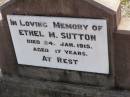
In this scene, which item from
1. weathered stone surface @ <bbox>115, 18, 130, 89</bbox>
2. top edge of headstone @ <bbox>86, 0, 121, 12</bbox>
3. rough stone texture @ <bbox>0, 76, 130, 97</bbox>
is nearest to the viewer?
top edge of headstone @ <bbox>86, 0, 121, 12</bbox>

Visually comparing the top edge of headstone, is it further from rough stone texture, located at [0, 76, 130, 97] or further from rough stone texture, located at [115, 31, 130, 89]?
rough stone texture, located at [0, 76, 130, 97]

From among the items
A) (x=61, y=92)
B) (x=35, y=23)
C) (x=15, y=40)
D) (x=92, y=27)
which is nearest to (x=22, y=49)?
(x=15, y=40)

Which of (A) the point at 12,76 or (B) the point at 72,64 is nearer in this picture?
(B) the point at 72,64

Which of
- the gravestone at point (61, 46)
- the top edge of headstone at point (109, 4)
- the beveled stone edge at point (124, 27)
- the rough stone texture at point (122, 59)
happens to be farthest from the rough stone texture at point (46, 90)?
the top edge of headstone at point (109, 4)

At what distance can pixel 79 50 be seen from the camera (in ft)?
10.3

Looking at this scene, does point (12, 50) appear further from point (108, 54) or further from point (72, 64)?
point (108, 54)

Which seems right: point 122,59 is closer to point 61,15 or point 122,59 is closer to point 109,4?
point 109,4

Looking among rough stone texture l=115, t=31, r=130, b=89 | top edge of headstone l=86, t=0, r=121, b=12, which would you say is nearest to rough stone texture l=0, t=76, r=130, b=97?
rough stone texture l=115, t=31, r=130, b=89

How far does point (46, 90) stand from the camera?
11.5ft

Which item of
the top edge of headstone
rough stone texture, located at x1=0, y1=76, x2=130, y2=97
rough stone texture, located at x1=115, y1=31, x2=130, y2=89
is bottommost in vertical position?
rough stone texture, located at x1=0, y1=76, x2=130, y2=97

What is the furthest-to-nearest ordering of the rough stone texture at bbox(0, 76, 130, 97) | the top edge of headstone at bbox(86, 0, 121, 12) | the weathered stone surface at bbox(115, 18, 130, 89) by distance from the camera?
the rough stone texture at bbox(0, 76, 130, 97), the weathered stone surface at bbox(115, 18, 130, 89), the top edge of headstone at bbox(86, 0, 121, 12)

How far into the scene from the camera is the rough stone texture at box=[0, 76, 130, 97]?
3.27 m

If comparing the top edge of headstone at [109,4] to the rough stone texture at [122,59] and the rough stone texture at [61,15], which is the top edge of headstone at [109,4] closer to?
the rough stone texture at [61,15]

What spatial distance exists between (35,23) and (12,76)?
2.62 ft
